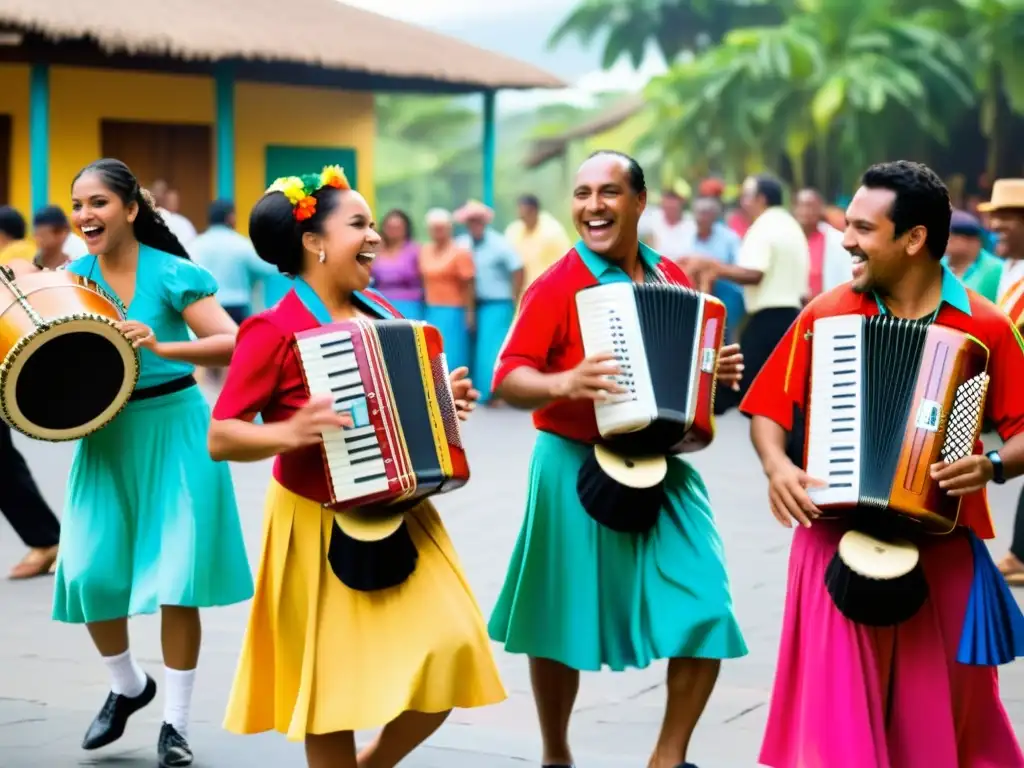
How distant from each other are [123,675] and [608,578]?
173cm

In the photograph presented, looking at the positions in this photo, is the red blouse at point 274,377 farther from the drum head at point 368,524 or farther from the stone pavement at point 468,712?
the stone pavement at point 468,712

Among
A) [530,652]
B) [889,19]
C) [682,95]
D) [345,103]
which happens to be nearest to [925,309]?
[530,652]

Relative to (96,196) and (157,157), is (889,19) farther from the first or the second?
(96,196)

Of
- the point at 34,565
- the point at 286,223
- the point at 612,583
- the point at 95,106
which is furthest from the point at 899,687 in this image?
the point at 95,106

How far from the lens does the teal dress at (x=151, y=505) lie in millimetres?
5730

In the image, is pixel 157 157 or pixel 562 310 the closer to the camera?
pixel 562 310

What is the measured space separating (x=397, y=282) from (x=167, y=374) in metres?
11.2

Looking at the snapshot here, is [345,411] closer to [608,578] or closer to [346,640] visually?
[346,640]

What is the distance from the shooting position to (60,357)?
18.1ft

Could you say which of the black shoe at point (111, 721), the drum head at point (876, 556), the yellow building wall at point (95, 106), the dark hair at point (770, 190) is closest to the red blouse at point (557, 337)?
the drum head at point (876, 556)

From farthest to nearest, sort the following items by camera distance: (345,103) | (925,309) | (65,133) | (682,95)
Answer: (682,95) < (345,103) < (65,133) < (925,309)

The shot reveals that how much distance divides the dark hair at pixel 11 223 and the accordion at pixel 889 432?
800cm

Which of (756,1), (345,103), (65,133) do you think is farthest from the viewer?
(756,1)

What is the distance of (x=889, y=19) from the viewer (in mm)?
29438
